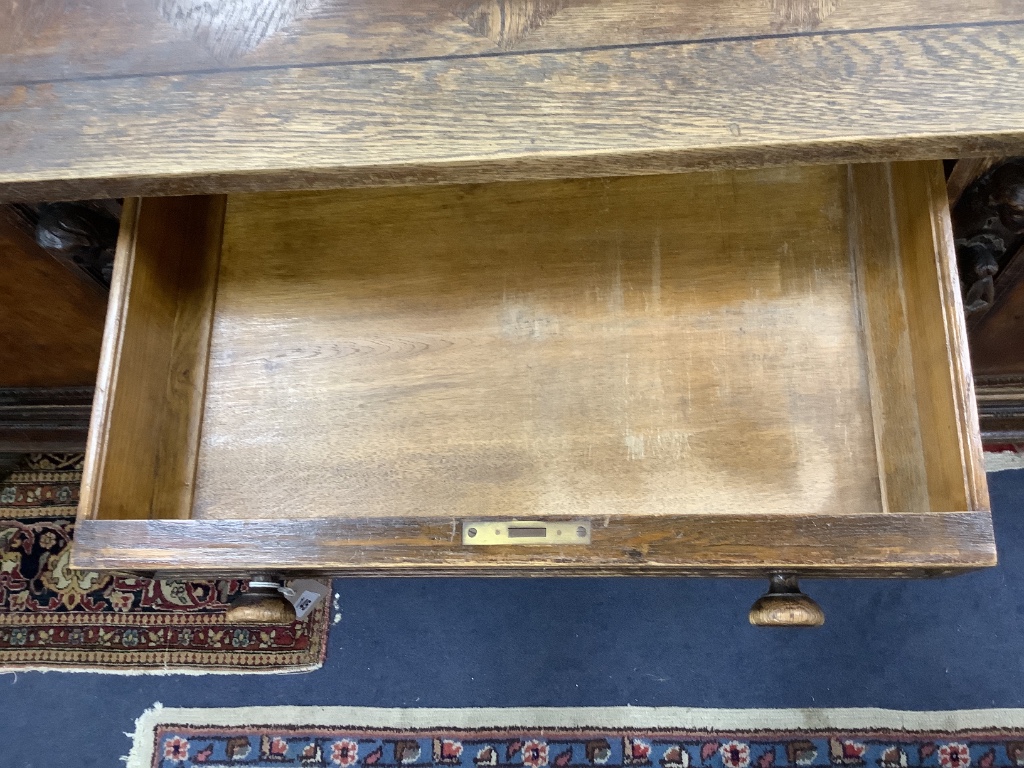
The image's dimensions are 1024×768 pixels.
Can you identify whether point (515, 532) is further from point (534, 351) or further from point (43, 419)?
point (43, 419)

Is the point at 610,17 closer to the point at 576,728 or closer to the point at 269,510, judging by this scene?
the point at 269,510

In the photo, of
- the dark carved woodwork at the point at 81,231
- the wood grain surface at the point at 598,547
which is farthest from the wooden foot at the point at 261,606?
the dark carved woodwork at the point at 81,231

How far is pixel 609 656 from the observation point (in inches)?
43.0

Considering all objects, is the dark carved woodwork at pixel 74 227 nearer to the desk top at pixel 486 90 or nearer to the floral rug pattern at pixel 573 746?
the desk top at pixel 486 90

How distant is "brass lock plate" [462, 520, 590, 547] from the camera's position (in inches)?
23.3

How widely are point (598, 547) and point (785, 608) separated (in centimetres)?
17

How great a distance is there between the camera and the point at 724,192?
2.73 feet

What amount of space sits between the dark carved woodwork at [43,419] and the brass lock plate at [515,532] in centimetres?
77

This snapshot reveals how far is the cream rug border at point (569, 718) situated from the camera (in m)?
1.04

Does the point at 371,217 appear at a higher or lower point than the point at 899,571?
higher

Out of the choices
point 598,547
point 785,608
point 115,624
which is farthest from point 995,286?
point 115,624

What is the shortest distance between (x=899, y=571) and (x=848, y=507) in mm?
139

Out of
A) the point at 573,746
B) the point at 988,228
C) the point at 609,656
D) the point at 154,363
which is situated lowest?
the point at 573,746

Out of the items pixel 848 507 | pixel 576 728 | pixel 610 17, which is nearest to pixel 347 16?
pixel 610 17
